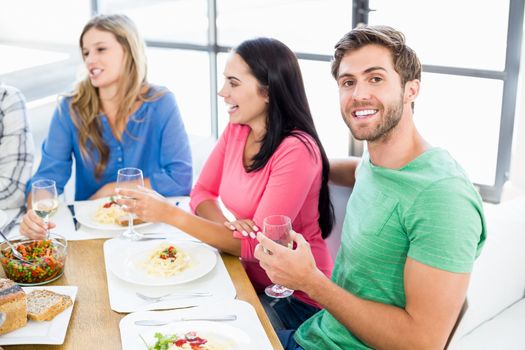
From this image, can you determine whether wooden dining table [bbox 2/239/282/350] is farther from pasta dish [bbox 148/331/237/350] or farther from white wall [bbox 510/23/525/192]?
white wall [bbox 510/23/525/192]

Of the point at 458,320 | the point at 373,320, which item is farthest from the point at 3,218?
the point at 458,320

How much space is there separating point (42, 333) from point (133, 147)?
1.31m

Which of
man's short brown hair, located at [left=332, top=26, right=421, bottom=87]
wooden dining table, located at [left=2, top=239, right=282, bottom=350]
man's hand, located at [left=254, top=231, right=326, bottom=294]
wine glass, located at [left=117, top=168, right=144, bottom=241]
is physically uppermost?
man's short brown hair, located at [left=332, top=26, right=421, bottom=87]

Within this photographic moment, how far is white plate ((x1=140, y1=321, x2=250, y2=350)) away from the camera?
1.51 meters

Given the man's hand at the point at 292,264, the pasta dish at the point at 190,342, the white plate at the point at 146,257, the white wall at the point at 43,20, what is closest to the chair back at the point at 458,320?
the man's hand at the point at 292,264

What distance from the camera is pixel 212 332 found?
1551mm

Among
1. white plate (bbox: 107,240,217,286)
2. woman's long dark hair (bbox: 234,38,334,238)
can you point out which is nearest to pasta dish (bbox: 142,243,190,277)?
white plate (bbox: 107,240,217,286)

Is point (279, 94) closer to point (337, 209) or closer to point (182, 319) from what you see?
point (337, 209)

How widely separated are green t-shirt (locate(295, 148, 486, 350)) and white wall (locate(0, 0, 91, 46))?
3.76 meters

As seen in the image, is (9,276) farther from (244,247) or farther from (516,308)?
(516,308)

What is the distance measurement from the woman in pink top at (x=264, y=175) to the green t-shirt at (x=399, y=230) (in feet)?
0.88

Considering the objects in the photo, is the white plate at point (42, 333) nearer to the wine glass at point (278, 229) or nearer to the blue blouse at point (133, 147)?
the wine glass at point (278, 229)

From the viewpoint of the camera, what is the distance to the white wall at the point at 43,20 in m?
5.02

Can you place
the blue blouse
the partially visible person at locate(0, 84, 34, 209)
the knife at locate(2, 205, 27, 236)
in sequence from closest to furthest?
the knife at locate(2, 205, 27, 236), the partially visible person at locate(0, 84, 34, 209), the blue blouse
